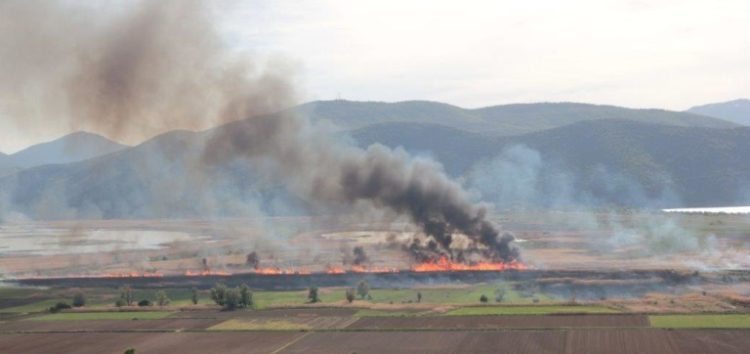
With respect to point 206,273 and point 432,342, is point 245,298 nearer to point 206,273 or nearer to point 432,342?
point 432,342

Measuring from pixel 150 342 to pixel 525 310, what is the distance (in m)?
40.9

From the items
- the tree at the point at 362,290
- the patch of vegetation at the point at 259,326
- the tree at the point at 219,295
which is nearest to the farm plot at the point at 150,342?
the patch of vegetation at the point at 259,326

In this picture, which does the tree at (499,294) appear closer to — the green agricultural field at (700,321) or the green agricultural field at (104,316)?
the green agricultural field at (700,321)

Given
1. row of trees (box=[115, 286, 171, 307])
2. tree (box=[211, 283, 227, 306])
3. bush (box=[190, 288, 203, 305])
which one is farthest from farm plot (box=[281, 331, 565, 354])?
row of trees (box=[115, 286, 171, 307])

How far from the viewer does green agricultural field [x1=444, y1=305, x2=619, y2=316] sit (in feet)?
313

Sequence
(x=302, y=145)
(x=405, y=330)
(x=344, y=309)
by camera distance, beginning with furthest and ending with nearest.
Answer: (x=302, y=145) < (x=344, y=309) < (x=405, y=330)

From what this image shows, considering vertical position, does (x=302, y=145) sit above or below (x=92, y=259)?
above

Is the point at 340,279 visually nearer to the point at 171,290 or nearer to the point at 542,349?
the point at 171,290

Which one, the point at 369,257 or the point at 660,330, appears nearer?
the point at 660,330

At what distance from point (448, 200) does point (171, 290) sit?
1851 inches

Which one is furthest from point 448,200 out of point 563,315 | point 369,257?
point 563,315

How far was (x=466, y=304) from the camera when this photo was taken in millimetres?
104125

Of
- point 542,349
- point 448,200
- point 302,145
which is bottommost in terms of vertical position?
point 542,349

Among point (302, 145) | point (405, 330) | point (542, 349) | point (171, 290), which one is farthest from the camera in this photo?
point (302, 145)
